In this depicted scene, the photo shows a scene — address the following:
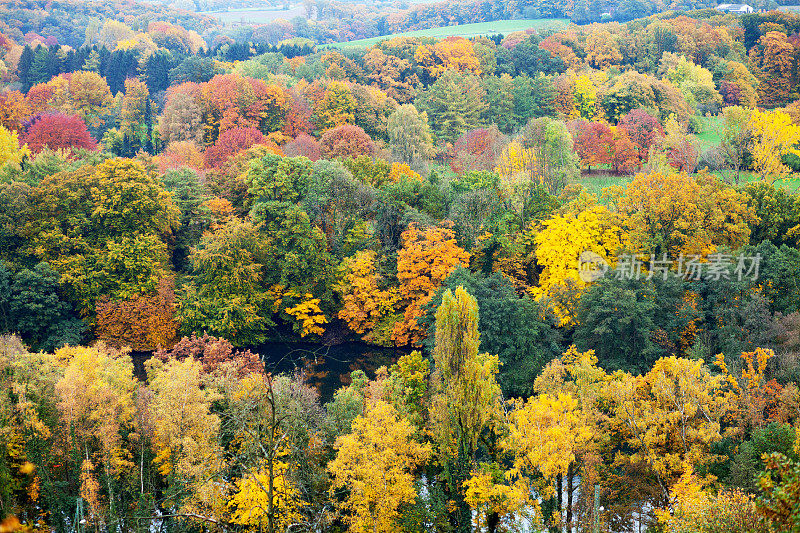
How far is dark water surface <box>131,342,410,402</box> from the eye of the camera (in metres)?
38.3

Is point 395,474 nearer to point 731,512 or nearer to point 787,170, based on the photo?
point 731,512

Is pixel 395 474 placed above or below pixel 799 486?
below

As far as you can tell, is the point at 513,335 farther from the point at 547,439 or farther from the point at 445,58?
the point at 445,58

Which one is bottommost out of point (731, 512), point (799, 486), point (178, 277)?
point (178, 277)

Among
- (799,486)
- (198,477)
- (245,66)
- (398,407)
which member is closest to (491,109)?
(245,66)

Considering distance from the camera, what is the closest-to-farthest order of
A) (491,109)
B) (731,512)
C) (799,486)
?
(799,486) → (731,512) → (491,109)

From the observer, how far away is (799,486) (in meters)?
11.6

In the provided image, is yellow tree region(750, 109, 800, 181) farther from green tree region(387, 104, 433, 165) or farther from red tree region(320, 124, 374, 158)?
red tree region(320, 124, 374, 158)

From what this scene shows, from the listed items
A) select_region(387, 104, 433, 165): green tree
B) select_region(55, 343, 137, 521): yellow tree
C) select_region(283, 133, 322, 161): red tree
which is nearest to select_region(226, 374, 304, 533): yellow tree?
select_region(55, 343, 137, 521): yellow tree

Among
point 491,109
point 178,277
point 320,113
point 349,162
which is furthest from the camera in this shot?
point 491,109

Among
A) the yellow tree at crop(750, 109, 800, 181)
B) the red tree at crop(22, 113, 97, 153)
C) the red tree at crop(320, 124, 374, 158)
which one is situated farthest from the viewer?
the red tree at crop(22, 113, 97, 153)

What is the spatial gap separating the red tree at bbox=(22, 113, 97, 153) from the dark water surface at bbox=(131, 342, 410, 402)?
1210 inches

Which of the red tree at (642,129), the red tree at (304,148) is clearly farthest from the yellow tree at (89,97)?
the red tree at (642,129)

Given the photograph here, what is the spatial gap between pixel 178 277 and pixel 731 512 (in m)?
35.4
